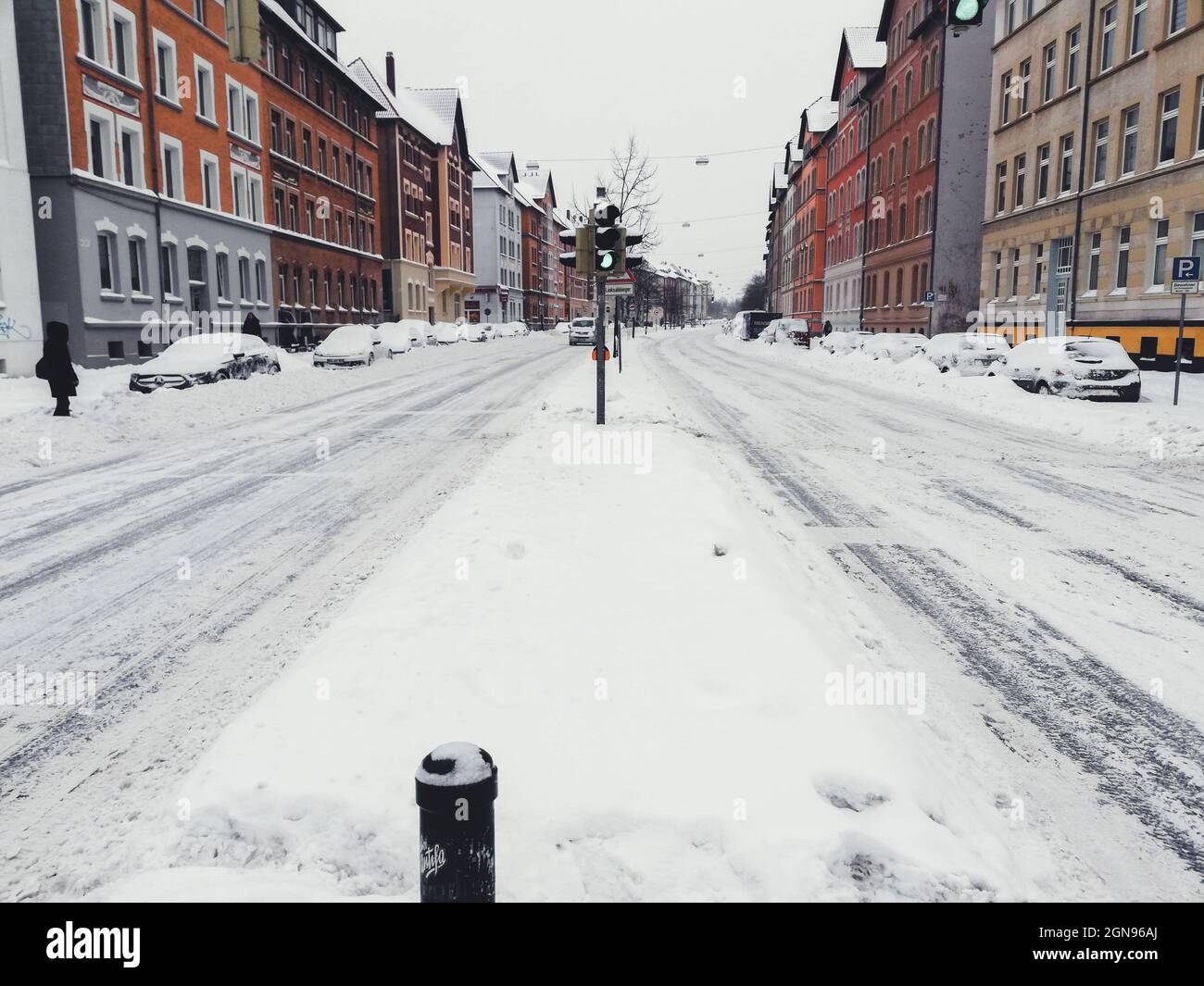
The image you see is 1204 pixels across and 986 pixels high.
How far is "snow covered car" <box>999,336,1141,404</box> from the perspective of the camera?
1825 cm

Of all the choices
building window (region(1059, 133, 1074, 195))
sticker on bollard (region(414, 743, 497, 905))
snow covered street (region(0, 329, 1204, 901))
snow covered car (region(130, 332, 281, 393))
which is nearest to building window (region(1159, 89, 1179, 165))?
building window (region(1059, 133, 1074, 195))

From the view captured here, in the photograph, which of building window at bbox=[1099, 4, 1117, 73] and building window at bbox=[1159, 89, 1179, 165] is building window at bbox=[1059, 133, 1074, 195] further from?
building window at bbox=[1159, 89, 1179, 165]

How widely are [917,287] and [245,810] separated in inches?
1743

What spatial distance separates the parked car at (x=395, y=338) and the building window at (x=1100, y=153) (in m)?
27.8

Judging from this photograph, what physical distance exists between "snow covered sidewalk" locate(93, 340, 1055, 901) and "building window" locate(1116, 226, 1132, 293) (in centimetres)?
2611

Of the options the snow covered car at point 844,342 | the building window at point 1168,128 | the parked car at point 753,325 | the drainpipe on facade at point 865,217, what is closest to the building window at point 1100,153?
the building window at point 1168,128

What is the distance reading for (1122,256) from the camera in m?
27.2

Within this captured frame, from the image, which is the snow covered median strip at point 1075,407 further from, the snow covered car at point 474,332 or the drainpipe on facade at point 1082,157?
the snow covered car at point 474,332

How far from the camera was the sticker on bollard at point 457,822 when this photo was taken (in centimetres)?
210

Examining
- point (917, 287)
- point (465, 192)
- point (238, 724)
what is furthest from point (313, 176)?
point (238, 724)

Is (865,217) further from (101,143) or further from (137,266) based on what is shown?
(101,143)

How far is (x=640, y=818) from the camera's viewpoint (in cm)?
311
